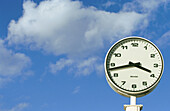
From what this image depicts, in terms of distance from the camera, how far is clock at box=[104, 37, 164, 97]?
1048 centimetres

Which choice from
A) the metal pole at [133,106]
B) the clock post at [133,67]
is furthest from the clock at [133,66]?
the metal pole at [133,106]

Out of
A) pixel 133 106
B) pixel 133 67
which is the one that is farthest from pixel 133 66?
pixel 133 106

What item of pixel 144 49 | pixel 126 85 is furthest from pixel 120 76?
pixel 144 49

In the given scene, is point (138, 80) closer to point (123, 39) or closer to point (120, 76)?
point (120, 76)

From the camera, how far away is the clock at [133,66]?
34.4 feet

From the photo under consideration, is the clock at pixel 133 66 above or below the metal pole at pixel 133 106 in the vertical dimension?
above

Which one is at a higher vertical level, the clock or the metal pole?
the clock

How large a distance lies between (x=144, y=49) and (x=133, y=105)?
4.94ft

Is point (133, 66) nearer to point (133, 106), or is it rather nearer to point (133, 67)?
point (133, 67)

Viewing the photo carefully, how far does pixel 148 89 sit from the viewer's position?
10.4 m

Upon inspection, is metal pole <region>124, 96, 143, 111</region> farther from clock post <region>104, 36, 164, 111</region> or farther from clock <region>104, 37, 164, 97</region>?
clock <region>104, 37, 164, 97</region>

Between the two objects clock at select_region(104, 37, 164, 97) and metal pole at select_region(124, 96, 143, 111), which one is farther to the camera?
clock at select_region(104, 37, 164, 97)

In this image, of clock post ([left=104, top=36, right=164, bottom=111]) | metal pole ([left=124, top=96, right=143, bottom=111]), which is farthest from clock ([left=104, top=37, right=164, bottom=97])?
metal pole ([left=124, top=96, right=143, bottom=111])

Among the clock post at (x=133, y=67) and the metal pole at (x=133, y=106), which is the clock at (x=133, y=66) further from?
the metal pole at (x=133, y=106)
